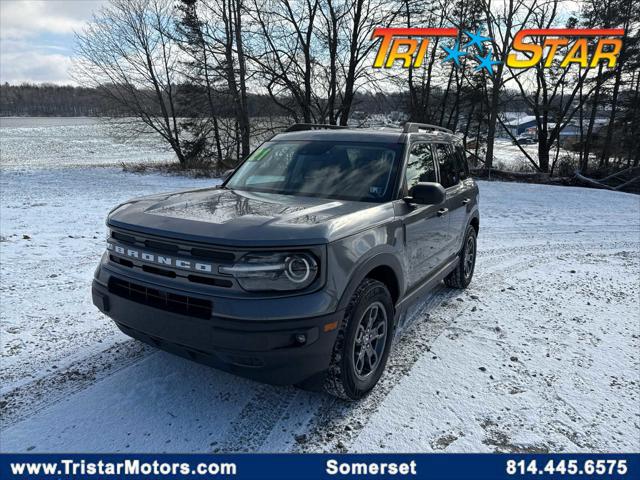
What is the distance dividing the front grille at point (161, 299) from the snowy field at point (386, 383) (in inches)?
30.3

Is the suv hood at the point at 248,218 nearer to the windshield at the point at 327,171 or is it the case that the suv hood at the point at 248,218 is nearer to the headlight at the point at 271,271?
the headlight at the point at 271,271

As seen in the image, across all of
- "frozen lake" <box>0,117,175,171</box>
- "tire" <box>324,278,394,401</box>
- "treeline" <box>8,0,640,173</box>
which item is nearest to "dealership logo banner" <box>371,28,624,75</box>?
"treeline" <box>8,0,640,173</box>

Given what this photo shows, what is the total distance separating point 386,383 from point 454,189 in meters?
2.40

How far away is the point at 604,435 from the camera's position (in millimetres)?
2791

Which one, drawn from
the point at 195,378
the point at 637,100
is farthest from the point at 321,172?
the point at 637,100

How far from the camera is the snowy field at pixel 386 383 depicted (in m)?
2.68

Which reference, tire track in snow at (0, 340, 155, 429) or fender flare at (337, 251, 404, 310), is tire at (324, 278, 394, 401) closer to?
fender flare at (337, 251, 404, 310)

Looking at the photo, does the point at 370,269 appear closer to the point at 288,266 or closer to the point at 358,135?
the point at 288,266

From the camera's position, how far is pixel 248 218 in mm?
2686

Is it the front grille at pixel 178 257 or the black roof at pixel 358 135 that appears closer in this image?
the front grille at pixel 178 257
